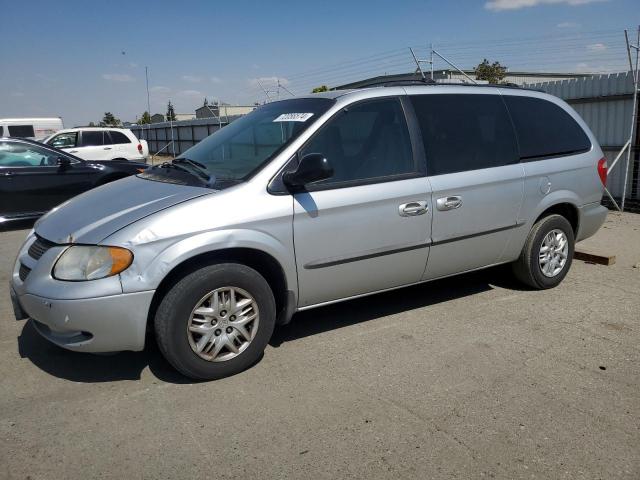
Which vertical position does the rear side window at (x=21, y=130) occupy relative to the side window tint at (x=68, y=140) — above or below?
above

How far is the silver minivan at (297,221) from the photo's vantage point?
3309 mm

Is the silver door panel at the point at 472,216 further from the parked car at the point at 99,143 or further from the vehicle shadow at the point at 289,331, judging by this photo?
the parked car at the point at 99,143

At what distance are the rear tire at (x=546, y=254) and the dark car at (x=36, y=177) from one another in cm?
738

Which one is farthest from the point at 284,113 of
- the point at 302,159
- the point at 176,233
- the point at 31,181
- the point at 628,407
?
the point at 31,181

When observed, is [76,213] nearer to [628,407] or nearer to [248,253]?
[248,253]

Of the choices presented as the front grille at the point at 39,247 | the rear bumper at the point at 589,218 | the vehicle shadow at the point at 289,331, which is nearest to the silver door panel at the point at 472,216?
the vehicle shadow at the point at 289,331

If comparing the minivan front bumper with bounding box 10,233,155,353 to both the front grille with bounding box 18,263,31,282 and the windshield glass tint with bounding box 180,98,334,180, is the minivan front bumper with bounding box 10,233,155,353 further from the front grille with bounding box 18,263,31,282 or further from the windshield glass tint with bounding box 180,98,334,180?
the windshield glass tint with bounding box 180,98,334,180

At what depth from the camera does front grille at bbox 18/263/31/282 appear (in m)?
3.60

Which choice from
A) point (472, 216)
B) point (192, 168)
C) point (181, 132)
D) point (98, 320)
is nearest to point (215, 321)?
point (98, 320)

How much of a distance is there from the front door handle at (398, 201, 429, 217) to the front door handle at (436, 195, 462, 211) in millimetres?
131

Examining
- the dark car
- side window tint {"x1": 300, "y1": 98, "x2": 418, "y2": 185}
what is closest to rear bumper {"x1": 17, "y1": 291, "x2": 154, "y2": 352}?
side window tint {"x1": 300, "y1": 98, "x2": 418, "y2": 185}

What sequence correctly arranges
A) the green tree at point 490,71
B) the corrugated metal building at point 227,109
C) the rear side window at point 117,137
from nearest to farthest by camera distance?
the rear side window at point 117,137 < the corrugated metal building at point 227,109 < the green tree at point 490,71

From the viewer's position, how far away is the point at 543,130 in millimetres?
5090

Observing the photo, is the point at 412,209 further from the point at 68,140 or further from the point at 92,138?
the point at 68,140
